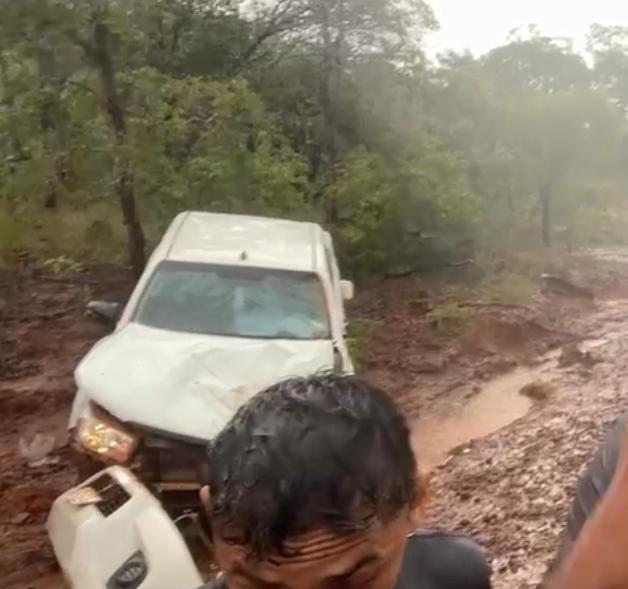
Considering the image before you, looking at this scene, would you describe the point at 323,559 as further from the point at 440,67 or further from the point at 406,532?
the point at 440,67

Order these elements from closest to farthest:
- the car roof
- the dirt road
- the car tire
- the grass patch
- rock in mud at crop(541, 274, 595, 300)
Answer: the car tire
the dirt road
the car roof
the grass patch
rock in mud at crop(541, 274, 595, 300)

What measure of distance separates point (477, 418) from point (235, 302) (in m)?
3.83

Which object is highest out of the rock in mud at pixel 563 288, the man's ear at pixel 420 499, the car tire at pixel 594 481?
the man's ear at pixel 420 499

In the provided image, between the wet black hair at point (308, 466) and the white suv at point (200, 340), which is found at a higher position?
the wet black hair at point (308, 466)

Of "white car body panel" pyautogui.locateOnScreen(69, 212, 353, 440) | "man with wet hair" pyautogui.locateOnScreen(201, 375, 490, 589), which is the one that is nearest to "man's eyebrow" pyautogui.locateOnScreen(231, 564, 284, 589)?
"man with wet hair" pyautogui.locateOnScreen(201, 375, 490, 589)

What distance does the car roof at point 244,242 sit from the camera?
628cm

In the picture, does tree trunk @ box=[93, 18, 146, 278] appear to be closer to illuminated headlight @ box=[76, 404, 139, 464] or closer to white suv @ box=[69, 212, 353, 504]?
white suv @ box=[69, 212, 353, 504]

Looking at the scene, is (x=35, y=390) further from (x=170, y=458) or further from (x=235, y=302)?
(x=170, y=458)

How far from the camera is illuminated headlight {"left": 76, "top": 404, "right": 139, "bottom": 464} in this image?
14.8ft

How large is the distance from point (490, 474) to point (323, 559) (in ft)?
19.2

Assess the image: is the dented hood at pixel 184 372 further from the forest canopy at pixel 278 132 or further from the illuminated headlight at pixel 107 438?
the forest canopy at pixel 278 132

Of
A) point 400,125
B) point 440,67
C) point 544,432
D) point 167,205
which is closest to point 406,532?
point 544,432

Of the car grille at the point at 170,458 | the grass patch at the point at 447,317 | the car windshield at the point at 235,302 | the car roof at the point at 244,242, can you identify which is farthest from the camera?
the grass patch at the point at 447,317

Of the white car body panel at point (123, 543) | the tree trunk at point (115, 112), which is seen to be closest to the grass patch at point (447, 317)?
the tree trunk at point (115, 112)
